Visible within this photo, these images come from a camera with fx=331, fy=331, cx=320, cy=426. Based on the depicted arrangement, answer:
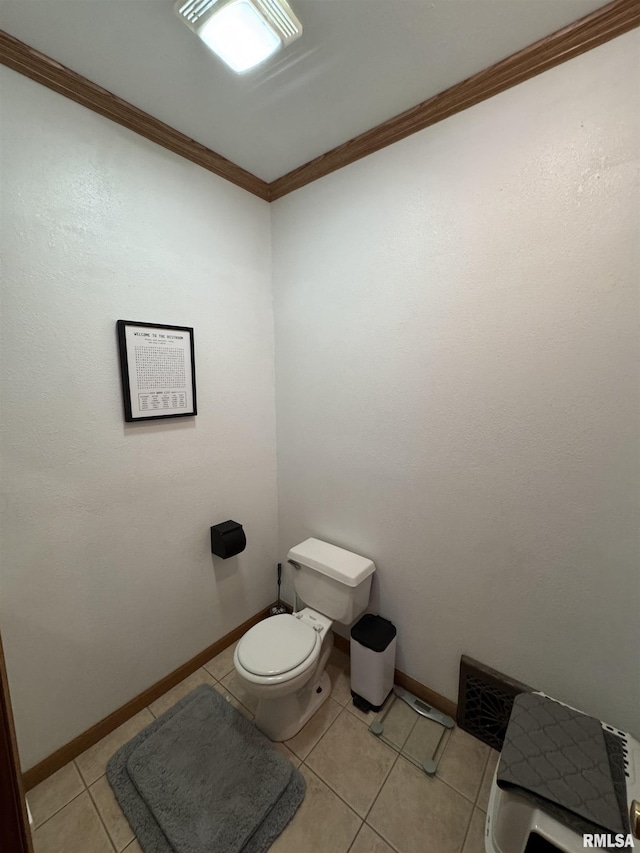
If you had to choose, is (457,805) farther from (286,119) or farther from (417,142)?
(286,119)

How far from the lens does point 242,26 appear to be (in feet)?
3.30

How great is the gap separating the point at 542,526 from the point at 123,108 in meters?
2.26

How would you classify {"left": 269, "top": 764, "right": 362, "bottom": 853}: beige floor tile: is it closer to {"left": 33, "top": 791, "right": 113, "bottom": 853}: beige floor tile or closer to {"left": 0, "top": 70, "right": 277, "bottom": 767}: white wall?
{"left": 33, "top": 791, "right": 113, "bottom": 853}: beige floor tile

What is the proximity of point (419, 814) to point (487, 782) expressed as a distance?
11.8 inches

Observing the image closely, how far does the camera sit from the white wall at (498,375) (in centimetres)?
107

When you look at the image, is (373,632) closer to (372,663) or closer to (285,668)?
(372,663)

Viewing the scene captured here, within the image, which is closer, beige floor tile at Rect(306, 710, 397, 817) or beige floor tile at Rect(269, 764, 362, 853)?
beige floor tile at Rect(269, 764, 362, 853)

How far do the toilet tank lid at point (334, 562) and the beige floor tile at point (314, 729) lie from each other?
0.62 meters

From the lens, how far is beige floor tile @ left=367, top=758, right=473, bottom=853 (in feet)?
3.64

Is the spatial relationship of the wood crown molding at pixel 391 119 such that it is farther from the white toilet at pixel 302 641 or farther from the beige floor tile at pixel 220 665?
the beige floor tile at pixel 220 665

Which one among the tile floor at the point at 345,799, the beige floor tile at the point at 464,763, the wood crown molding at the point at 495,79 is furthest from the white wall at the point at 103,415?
the beige floor tile at the point at 464,763

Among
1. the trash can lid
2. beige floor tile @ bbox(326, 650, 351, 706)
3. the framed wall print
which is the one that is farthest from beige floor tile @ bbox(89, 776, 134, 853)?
the framed wall print

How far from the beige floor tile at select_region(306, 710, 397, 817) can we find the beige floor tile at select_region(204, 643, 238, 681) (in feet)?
2.02

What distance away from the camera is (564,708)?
1.15 metres
